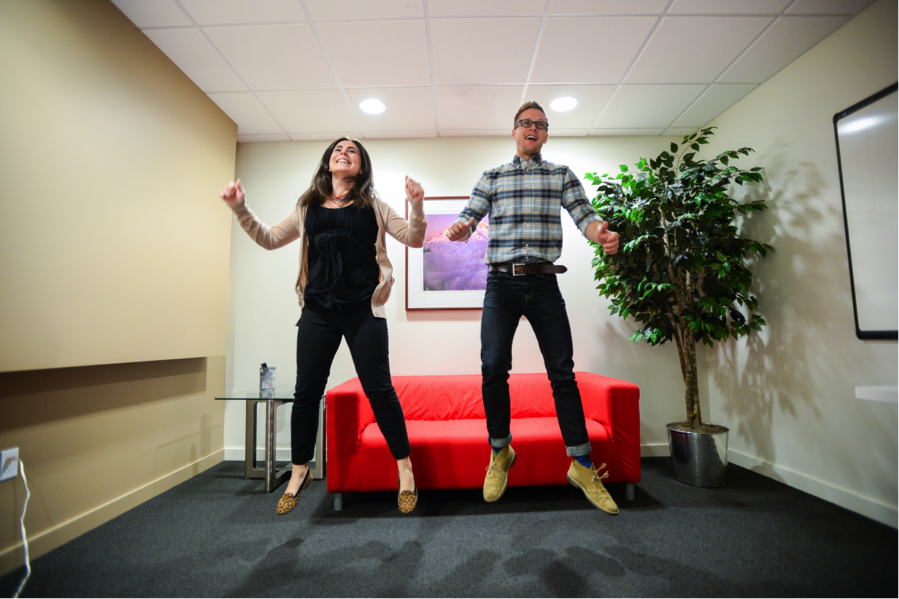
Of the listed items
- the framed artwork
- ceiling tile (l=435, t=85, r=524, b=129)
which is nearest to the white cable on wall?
the framed artwork

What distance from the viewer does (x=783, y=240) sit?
2609 mm

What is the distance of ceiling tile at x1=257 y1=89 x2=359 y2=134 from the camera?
114 inches

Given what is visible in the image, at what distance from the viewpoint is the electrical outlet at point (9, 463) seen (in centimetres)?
166

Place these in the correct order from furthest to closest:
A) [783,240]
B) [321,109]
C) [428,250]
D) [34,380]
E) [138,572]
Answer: [428,250] → [321,109] → [783,240] → [34,380] → [138,572]

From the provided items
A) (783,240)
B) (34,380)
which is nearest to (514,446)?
(783,240)

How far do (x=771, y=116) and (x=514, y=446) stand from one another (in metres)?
2.85

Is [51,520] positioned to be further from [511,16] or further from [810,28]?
[810,28]

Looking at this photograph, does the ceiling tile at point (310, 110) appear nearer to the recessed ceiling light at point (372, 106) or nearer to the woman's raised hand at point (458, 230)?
the recessed ceiling light at point (372, 106)

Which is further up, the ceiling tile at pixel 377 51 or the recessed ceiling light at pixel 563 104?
the ceiling tile at pixel 377 51

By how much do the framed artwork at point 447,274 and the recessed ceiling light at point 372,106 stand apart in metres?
0.96

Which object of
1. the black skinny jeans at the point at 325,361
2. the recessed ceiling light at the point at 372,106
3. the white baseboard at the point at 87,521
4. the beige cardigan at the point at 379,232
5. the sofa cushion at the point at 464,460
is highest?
the recessed ceiling light at the point at 372,106

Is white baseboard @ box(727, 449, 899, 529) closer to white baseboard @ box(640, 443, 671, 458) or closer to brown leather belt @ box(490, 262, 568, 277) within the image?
white baseboard @ box(640, 443, 671, 458)

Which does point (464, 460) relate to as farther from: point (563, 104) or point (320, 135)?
point (320, 135)

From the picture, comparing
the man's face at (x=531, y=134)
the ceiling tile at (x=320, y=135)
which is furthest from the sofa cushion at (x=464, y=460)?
the ceiling tile at (x=320, y=135)
